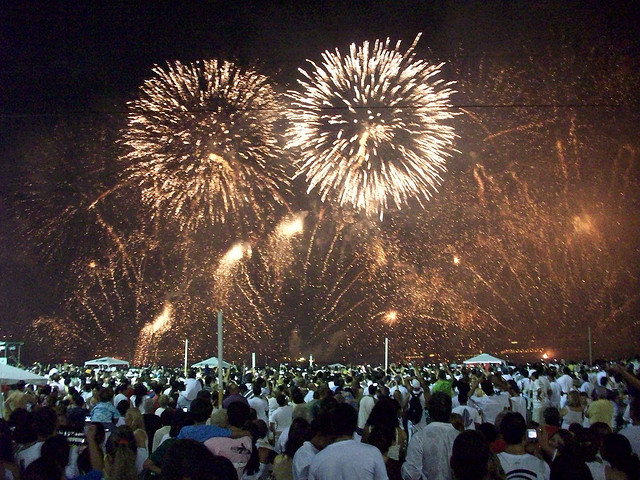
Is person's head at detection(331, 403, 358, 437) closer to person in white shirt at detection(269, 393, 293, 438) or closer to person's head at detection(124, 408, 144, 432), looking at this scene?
person's head at detection(124, 408, 144, 432)

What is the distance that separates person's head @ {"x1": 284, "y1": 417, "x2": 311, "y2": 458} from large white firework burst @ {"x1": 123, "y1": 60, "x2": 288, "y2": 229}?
24.3 meters

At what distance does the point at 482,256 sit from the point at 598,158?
21.0 ft

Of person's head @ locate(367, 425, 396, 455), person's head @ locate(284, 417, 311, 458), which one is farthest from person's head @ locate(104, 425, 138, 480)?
person's head @ locate(367, 425, 396, 455)

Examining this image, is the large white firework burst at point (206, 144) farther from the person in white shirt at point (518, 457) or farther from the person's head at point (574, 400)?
the person in white shirt at point (518, 457)

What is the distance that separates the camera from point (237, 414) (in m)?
5.96

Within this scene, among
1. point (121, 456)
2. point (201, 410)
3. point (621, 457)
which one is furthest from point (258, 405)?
point (621, 457)

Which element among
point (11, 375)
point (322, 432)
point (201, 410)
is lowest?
point (322, 432)

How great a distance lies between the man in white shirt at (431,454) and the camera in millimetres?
5406

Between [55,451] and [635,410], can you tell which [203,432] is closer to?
[55,451]

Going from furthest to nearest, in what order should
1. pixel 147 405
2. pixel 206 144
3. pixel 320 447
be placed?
pixel 206 144, pixel 147 405, pixel 320 447

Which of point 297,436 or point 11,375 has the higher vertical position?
Result: point 11,375

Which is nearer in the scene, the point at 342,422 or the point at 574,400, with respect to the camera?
the point at 342,422

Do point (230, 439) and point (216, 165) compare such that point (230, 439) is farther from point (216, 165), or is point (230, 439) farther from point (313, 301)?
point (313, 301)

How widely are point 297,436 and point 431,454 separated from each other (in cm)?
126
